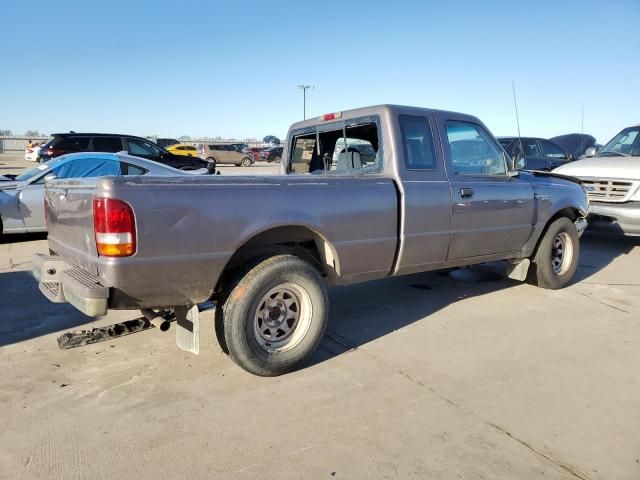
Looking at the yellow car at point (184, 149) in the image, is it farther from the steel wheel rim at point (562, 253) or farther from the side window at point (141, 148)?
the steel wheel rim at point (562, 253)

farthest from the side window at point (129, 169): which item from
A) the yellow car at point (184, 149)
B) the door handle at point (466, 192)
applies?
the yellow car at point (184, 149)

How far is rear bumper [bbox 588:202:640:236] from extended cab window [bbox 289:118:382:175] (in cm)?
518

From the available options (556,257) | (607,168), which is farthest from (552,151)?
(556,257)

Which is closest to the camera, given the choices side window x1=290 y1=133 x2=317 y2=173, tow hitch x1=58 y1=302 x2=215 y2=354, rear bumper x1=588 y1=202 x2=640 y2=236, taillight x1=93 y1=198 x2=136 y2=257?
taillight x1=93 y1=198 x2=136 y2=257

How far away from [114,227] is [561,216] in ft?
16.4

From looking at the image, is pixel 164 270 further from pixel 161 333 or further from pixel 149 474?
pixel 161 333

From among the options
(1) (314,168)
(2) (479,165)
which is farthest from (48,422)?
(2) (479,165)

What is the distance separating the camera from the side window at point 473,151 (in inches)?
178

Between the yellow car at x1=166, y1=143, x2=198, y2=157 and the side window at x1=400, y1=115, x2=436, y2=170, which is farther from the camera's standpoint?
the yellow car at x1=166, y1=143, x2=198, y2=157

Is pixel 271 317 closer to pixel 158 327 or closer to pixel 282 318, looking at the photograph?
pixel 282 318

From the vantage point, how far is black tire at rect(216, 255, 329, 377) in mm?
3160

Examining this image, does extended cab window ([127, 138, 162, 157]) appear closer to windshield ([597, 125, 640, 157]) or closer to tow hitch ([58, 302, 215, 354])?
tow hitch ([58, 302, 215, 354])

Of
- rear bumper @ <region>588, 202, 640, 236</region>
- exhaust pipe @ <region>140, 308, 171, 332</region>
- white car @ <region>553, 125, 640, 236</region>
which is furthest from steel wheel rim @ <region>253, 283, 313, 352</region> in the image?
rear bumper @ <region>588, 202, 640, 236</region>

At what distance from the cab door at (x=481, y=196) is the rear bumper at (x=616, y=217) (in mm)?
3418
